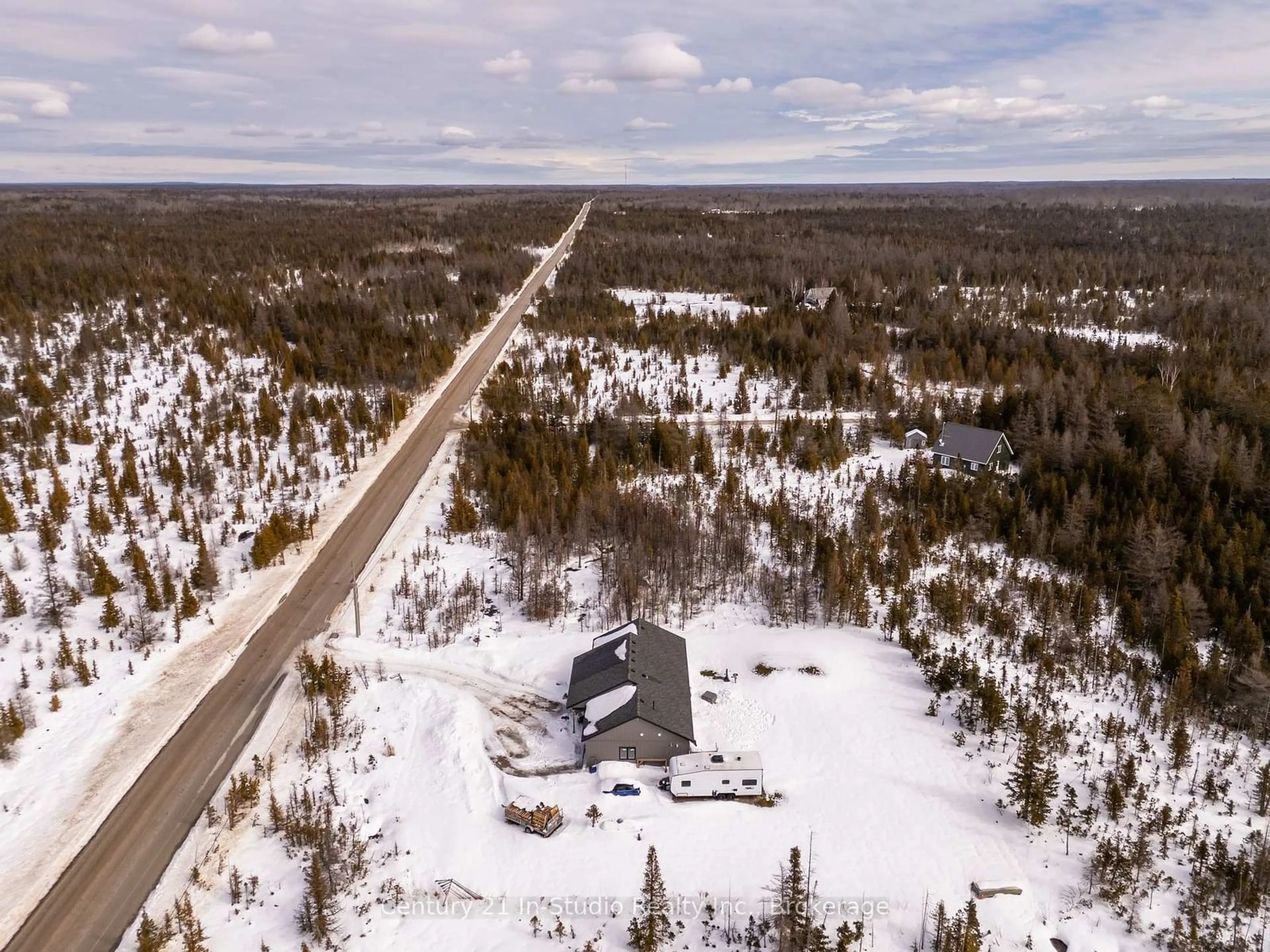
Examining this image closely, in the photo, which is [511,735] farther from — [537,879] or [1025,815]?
[1025,815]

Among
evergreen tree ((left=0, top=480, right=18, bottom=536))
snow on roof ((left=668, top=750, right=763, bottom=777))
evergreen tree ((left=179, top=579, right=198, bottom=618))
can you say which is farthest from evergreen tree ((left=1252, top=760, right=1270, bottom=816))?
evergreen tree ((left=0, top=480, right=18, bottom=536))

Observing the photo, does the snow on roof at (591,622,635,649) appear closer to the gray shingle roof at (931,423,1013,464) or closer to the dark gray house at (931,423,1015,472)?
the dark gray house at (931,423,1015,472)

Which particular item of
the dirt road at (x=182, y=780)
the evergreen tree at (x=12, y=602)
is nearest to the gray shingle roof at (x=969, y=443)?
the dirt road at (x=182, y=780)

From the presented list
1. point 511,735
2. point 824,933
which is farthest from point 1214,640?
point 511,735

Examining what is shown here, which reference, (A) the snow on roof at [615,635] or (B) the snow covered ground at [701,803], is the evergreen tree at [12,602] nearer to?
(B) the snow covered ground at [701,803]

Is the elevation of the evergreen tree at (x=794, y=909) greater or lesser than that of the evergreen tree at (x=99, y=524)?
lesser

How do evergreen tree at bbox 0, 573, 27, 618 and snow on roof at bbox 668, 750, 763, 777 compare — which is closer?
snow on roof at bbox 668, 750, 763, 777
